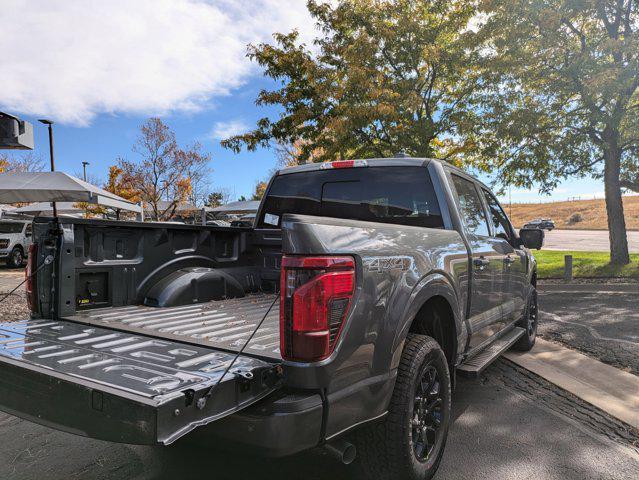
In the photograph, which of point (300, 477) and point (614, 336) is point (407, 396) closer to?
point (300, 477)

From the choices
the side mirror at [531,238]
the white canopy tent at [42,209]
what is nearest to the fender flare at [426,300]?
the side mirror at [531,238]

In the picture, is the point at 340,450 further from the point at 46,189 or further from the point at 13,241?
the point at 13,241

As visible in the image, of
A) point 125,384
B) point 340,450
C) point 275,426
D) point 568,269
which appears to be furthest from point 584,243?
point 125,384

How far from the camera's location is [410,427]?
2396 millimetres

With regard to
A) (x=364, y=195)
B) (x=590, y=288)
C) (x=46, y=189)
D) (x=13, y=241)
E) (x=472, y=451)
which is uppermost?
(x=46, y=189)

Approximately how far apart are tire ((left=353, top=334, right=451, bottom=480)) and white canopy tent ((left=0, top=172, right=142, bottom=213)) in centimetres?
1174

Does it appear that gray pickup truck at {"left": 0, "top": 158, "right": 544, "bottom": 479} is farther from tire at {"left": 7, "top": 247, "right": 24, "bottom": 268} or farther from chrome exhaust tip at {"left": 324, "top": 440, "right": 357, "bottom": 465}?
tire at {"left": 7, "top": 247, "right": 24, "bottom": 268}

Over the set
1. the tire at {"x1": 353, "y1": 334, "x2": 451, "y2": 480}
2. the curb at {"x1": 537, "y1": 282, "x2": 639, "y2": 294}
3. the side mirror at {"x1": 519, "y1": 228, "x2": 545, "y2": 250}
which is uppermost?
the side mirror at {"x1": 519, "y1": 228, "x2": 545, "y2": 250}

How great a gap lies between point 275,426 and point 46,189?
12.7 m

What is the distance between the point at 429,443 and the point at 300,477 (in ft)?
2.54

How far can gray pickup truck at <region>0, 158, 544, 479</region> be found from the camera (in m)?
1.90

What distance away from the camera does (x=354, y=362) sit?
2.09 meters

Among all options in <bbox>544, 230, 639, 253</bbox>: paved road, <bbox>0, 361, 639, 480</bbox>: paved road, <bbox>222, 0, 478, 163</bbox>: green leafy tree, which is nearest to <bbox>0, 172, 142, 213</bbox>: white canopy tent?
<bbox>222, 0, 478, 163</bbox>: green leafy tree

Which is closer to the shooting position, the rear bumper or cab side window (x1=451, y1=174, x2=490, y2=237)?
the rear bumper
